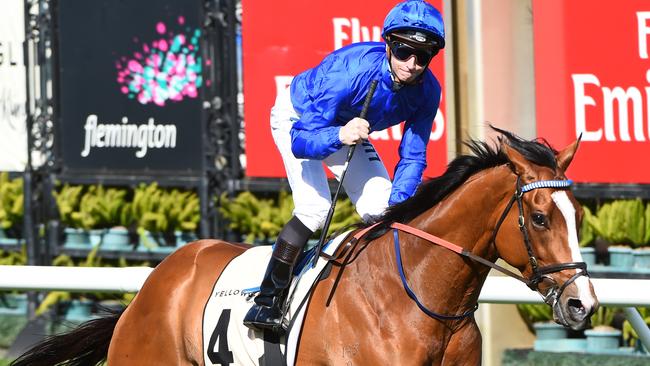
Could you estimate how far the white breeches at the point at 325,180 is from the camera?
4523mm

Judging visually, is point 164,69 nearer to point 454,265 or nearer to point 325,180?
point 325,180

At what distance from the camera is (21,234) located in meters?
8.84

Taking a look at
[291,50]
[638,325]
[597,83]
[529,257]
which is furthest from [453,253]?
[291,50]

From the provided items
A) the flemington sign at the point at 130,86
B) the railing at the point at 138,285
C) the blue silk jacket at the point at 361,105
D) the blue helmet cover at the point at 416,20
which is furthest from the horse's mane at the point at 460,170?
the flemington sign at the point at 130,86

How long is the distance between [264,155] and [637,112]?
237cm

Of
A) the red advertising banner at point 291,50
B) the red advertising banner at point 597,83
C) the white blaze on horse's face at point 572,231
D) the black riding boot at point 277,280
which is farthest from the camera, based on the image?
the red advertising banner at point 291,50

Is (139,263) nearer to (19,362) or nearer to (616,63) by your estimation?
(19,362)

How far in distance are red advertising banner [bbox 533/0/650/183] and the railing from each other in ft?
5.15

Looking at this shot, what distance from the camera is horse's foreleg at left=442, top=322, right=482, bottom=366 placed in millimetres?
4043

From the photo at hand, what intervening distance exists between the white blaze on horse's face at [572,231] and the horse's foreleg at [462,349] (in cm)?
51

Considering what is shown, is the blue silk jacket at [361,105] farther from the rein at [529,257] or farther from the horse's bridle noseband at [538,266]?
the horse's bridle noseband at [538,266]

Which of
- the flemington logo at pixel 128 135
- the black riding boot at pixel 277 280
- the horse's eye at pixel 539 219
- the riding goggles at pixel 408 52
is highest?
the riding goggles at pixel 408 52

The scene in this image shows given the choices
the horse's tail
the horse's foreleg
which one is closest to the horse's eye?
the horse's foreleg

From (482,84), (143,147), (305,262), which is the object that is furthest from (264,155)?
(305,262)
